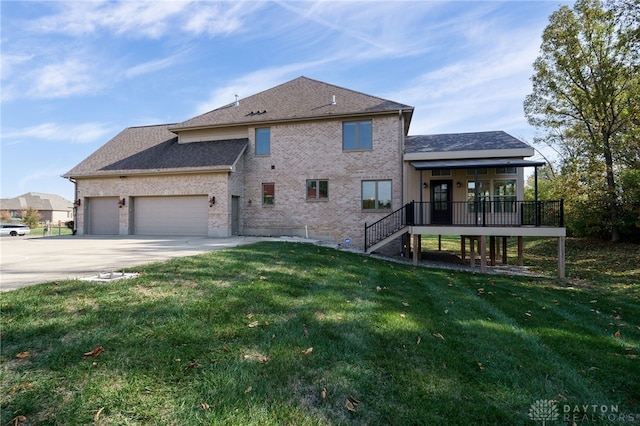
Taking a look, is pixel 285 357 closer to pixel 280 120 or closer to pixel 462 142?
pixel 462 142

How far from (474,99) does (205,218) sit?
16.1 meters

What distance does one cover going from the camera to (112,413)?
2.42 meters

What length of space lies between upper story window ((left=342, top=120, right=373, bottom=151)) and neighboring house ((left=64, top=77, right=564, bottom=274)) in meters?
0.05

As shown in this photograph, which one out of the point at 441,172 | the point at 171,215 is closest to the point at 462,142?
the point at 441,172

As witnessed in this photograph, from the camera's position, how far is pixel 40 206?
6012 cm

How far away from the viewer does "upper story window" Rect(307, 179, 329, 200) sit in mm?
16156

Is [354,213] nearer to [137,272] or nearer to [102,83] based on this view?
[137,272]

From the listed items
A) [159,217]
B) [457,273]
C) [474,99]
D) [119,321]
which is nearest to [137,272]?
[119,321]

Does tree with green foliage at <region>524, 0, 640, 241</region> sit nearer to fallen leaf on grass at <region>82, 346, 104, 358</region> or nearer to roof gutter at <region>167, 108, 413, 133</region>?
roof gutter at <region>167, 108, 413, 133</region>

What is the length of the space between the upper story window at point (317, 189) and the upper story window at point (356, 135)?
6.78 feet

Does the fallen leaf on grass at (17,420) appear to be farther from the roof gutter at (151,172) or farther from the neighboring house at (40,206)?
the neighboring house at (40,206)

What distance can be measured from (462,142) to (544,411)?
14027 mm

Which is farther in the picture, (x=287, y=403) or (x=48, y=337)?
(x=48, y=337)

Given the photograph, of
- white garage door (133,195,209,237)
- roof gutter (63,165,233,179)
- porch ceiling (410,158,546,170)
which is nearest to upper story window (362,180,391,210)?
porch ceiling (410,158,546,170)
